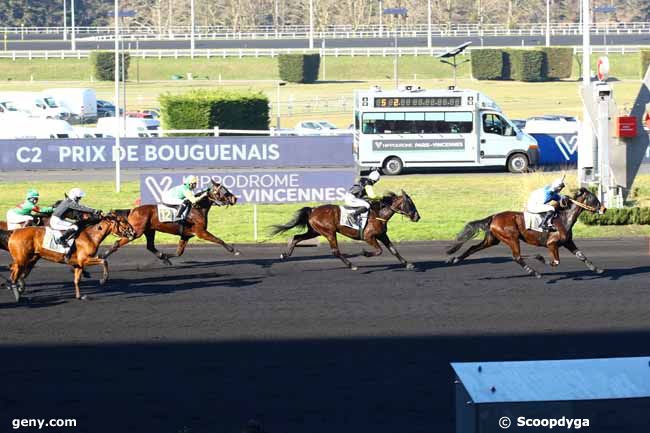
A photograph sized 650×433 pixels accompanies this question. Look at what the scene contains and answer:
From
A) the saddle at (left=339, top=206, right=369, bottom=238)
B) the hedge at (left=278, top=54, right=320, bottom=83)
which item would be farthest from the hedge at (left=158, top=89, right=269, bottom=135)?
the hedge at (left=278, top=54, right=320, bottom=83)

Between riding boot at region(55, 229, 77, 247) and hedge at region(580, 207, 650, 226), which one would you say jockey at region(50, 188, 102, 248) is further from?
hedge at region(580, 207, 650, 226)

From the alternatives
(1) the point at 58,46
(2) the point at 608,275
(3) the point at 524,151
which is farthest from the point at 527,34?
(2) the point at 608,275

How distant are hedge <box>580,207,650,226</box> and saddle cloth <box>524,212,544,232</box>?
6949mm

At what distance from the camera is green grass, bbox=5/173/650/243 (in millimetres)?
22750

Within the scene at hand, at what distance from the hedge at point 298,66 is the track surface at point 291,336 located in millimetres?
48504

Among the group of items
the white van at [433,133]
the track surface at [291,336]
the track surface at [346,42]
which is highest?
the track surface at [346,42]

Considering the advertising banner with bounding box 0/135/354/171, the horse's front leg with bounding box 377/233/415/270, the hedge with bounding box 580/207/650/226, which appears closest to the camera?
the horse's front leg with bounding box 377/233/415/270

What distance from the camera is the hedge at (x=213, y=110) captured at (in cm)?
3828

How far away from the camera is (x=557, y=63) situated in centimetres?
Result: 6756

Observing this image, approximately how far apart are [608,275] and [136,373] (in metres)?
8.96

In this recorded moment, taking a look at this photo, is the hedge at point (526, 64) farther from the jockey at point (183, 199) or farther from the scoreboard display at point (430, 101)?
the jockey at point (183, 199)

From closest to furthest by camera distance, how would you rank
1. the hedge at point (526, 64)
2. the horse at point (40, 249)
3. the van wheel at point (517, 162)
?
the horse at point (40, 249) < the van wheel at point (517, 162) < the hedge at point (526, 64)

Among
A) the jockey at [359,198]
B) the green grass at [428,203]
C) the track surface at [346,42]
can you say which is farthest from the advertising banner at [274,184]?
the track surface at [346,42]

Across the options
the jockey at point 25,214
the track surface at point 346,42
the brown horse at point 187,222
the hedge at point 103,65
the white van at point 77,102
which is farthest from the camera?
the track surface at point 346,42
